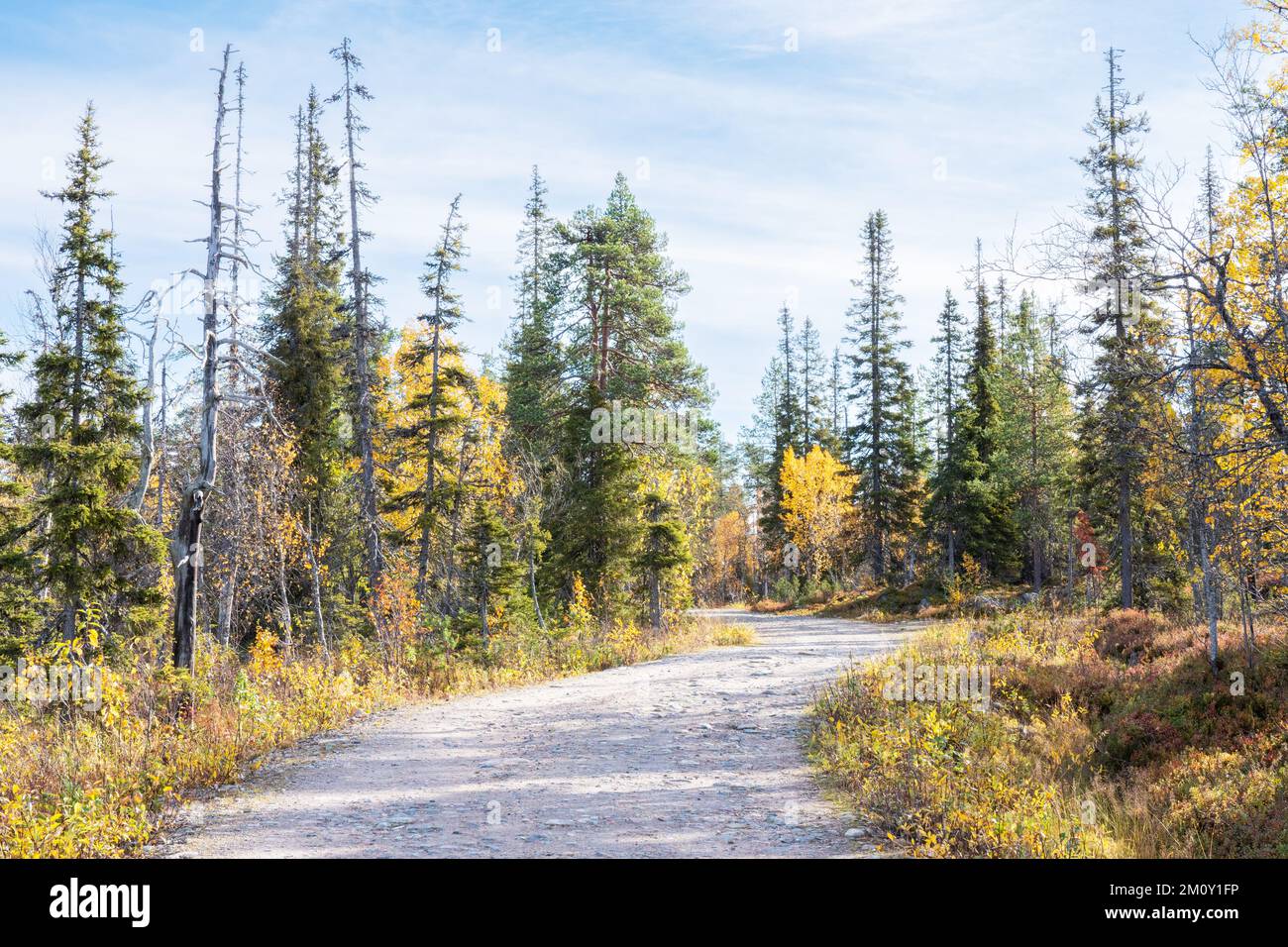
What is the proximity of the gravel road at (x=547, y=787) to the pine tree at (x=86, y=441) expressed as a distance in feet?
25.7

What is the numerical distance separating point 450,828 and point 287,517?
1329 centimetres

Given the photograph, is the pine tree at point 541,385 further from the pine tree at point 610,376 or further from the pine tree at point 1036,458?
the pine tree at point 1036,458

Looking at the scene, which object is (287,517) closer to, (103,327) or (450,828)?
(103,327)

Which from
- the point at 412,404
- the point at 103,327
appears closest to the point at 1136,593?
the point at 412,404

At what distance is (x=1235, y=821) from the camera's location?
8.81 meters

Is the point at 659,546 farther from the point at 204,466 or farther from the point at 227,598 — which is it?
the point at 204,466

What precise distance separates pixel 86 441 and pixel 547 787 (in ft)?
44.7

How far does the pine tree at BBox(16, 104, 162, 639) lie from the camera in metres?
15.1

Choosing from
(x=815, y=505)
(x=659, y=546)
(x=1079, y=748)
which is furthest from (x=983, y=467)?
(x=1079, y=748)

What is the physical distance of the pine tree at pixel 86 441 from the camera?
15125 millimetres

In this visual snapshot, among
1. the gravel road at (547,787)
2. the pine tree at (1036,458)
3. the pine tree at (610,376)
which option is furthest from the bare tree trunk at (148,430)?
the pine tree at (1036,458)

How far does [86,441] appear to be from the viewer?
15797mm

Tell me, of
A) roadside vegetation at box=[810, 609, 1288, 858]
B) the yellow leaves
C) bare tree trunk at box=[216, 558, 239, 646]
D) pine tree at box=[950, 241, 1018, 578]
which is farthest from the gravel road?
the yellow leaves

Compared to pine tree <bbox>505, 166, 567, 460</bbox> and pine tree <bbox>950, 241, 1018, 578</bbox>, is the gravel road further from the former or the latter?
pine tree <bbox>950, 241, 1018, 578</bbox>
